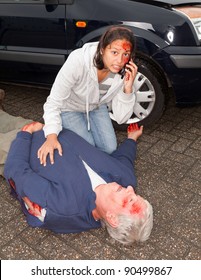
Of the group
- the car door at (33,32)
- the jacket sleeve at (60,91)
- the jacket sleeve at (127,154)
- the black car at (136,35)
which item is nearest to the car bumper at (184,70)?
the black car at (136,35)

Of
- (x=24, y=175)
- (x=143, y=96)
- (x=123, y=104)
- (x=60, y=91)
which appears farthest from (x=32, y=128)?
(x=143, y=96)

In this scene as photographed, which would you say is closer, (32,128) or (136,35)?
(32,128)

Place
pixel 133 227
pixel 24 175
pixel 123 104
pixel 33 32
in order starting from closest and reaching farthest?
Result: pixel 133 227, pixel 24 175, pixel 123 104, pixel 33 32

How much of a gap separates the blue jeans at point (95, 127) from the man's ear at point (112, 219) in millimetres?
1017

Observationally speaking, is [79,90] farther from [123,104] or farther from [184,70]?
[184,70]

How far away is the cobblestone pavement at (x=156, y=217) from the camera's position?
2.09 metres

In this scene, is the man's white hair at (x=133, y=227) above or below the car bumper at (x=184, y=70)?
below

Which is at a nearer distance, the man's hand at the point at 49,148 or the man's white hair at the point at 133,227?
the man's white hair at the point at 133,227

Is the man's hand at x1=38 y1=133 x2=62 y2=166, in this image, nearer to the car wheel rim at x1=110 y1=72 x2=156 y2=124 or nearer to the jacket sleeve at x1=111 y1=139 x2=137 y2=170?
the jacket sleeve at x1=111 y1=139 x2=137 y2=170

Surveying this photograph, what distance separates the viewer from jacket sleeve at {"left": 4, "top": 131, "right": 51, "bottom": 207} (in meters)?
1.99

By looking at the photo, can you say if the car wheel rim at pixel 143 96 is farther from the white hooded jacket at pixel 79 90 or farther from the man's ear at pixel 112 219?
the man's ear at pixel 112 219

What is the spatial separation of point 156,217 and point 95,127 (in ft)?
3.23

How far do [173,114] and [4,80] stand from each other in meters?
2.02

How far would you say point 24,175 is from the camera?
206cm
